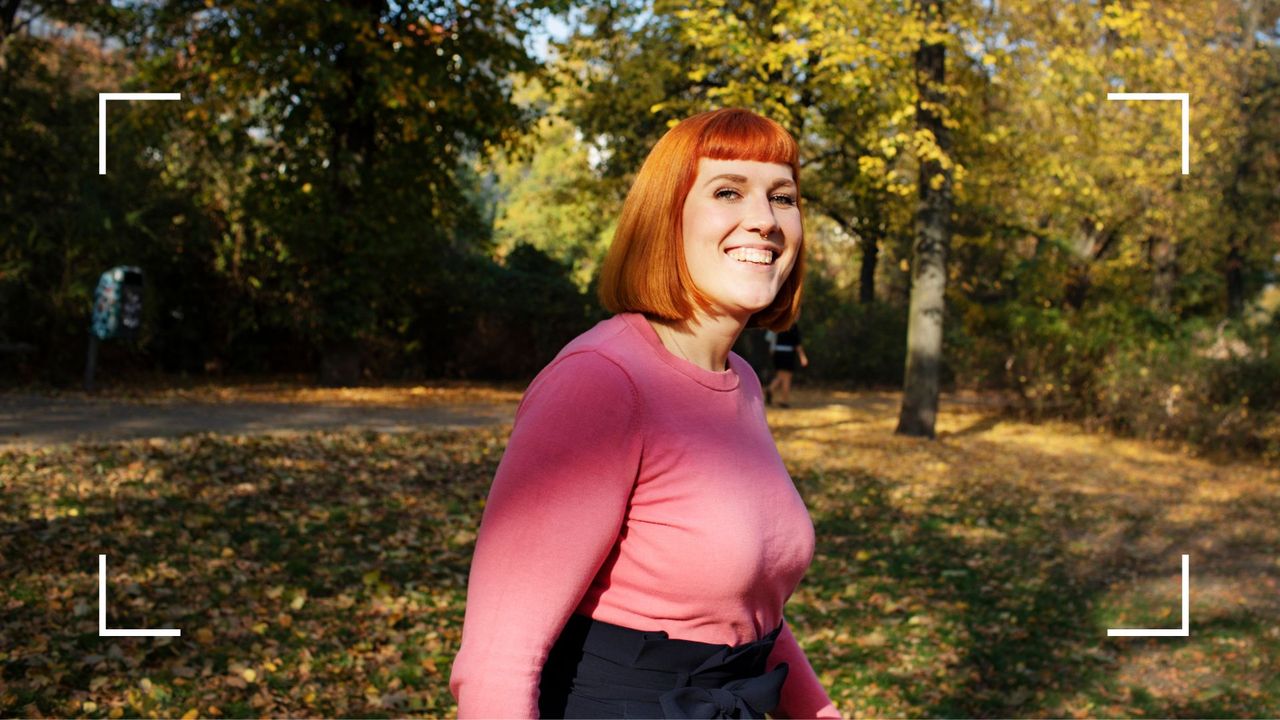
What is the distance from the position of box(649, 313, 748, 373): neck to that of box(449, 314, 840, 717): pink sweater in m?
0.04

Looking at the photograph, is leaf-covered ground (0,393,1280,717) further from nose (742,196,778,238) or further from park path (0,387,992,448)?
nose (742,196,778,238)

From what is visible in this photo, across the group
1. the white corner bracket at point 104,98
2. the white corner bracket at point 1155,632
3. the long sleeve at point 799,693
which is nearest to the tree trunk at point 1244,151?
the white corner bracket at point 1155,632

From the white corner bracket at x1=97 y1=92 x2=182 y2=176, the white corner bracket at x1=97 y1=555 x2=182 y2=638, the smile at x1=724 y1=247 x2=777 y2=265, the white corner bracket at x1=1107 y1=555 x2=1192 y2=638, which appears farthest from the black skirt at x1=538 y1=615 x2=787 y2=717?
the white corner bracket at x1=1107 y1=555 x2=1192 y2=638

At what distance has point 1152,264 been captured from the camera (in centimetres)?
2619

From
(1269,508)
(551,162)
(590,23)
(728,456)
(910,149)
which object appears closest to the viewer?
(728,456)

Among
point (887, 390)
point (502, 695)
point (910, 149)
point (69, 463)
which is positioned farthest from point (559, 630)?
point (887, 390)

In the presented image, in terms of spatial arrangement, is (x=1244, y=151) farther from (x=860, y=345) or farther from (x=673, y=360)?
(x=673, y=360)

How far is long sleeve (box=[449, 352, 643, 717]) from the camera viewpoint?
1.67 meters

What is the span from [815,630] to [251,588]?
12.2 feet

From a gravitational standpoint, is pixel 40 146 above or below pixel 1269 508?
above

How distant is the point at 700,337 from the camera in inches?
77.7

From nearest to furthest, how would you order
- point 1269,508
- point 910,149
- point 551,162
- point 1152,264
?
point 1269,508 → point 910,149 → point 1152,264 → point 551,162

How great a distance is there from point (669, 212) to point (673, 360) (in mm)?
243

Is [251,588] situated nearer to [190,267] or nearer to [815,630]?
[815,630]
